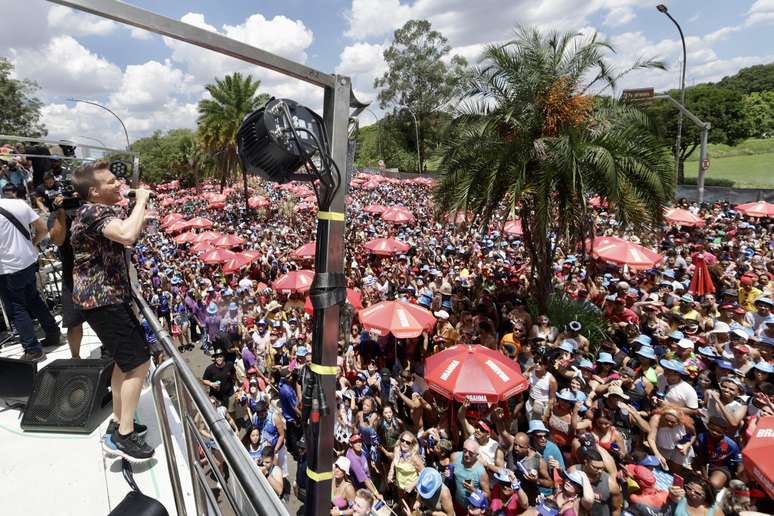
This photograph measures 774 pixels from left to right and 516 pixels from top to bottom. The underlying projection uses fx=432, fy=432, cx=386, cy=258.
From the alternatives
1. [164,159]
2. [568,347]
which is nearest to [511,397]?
[568,347]

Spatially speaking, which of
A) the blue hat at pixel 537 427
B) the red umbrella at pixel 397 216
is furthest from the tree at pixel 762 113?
the blue hat at pixel 537 427

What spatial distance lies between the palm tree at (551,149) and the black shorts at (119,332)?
6554 mm

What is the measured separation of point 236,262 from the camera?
12.4 metres

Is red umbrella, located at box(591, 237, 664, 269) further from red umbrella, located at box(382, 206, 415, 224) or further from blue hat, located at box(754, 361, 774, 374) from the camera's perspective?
red umbrella, located at box(382, 206, 415, 224)

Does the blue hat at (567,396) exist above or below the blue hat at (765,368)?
below

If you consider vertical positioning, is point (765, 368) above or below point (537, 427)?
above

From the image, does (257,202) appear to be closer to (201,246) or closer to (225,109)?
(225,109)

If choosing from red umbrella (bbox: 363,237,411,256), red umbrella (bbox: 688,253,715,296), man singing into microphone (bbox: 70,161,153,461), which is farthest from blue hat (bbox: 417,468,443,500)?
red umbrella (bbox: 363,237,411,256)

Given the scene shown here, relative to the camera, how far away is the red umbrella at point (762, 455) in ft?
12.0

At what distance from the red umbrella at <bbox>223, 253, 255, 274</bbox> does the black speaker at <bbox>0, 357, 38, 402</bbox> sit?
9227 mm

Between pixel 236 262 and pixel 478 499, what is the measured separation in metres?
9.86

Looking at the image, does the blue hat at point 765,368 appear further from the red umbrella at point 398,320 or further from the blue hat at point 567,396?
the red umbrella at point 398,320

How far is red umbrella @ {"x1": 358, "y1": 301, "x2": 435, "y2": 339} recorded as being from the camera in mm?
7105

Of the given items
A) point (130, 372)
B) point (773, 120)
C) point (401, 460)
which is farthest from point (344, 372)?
point (773, 120)
